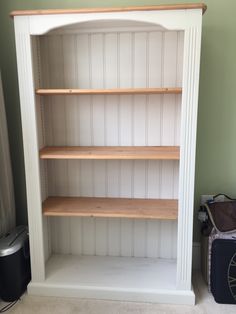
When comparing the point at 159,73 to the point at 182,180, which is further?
the point at 159,73

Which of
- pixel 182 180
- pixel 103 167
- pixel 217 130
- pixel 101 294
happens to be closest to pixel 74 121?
pixel 103 167

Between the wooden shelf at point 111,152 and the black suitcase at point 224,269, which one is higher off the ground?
the wooden shelf at point 111,152

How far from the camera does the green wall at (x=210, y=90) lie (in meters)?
2.08

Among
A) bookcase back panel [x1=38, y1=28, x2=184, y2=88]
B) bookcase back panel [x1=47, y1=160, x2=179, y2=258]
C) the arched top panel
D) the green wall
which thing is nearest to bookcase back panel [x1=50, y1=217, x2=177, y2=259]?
bookcase back panel [x1=47, y1=160, x2=179, y2=258]

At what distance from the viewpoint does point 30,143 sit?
1955 mm

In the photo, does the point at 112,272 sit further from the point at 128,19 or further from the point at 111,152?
the point at 128,19

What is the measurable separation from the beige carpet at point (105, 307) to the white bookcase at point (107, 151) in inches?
2.0

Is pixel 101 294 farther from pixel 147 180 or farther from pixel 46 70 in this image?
pixel 46 70

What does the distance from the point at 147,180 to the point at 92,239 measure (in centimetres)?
64

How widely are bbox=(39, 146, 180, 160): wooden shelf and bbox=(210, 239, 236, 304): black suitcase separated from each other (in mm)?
629

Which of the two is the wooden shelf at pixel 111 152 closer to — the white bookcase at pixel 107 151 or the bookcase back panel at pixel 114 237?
the white bookcase at pixel 107 151

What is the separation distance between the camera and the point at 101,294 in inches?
80.7

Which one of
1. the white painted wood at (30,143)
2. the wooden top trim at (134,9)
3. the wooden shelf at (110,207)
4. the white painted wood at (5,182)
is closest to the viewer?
the wooden top trim at (134,9)

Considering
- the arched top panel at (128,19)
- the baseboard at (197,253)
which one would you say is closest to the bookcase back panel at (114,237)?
the baseboard at (197,253)
